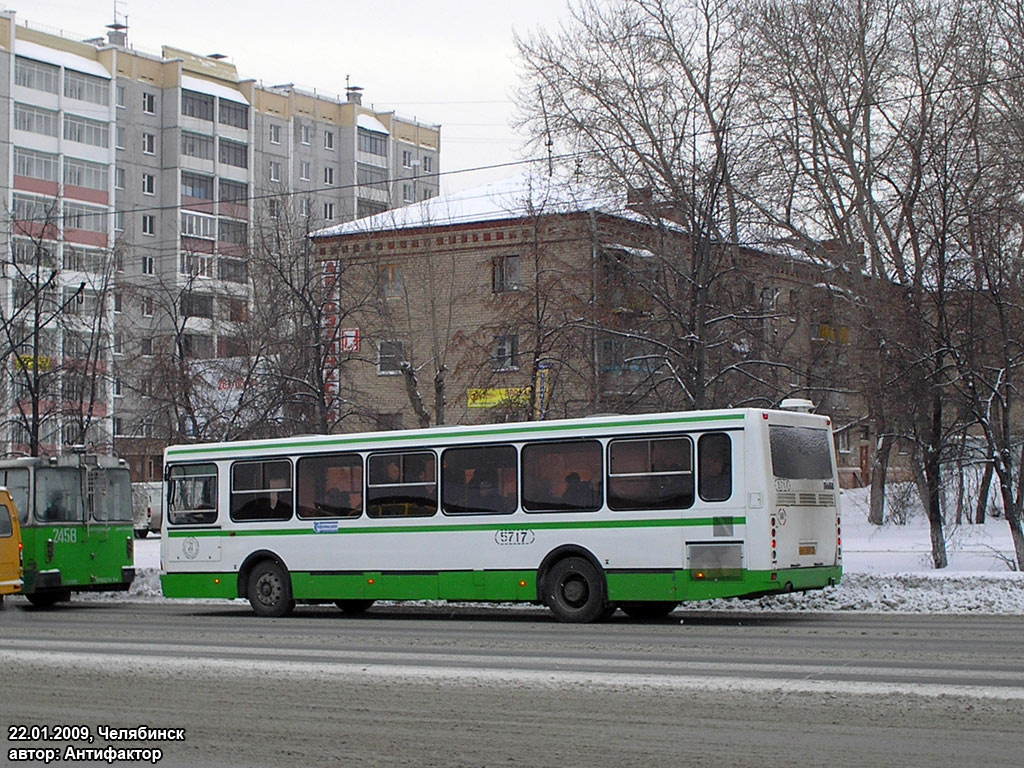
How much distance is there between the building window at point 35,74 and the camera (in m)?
90.3

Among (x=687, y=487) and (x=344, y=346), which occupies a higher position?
(x=344, y=346)

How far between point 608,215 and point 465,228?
12804mm

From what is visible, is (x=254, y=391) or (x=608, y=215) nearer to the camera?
(x=608, y=215)

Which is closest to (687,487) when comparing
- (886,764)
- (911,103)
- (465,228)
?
(886,764)

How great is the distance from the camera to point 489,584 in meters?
19.8

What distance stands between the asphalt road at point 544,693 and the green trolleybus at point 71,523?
7.59 m

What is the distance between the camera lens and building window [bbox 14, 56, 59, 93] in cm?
9031

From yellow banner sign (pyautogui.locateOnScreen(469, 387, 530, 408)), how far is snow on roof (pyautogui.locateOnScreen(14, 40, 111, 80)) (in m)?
66.6

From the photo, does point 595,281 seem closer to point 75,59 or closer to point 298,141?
point 75,59

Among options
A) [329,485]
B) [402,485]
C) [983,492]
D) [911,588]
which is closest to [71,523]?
[329,485]

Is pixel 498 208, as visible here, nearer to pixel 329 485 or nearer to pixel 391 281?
pixel 391 281

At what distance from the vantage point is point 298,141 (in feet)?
380

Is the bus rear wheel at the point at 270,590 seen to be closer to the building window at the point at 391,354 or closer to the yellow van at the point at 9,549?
the yellow van at the point at 9,549

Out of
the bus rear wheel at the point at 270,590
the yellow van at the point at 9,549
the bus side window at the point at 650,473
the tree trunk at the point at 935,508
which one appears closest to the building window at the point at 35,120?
the yellow van at the point at 9,549
